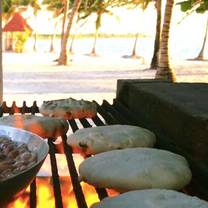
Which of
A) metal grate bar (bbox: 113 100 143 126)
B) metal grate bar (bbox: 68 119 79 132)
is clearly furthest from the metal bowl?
metal grate bar (bbox: 113 100 143 126)

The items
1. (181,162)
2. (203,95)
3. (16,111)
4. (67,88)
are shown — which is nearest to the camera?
(181,162)

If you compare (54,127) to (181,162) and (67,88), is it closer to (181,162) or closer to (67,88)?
(181,162)

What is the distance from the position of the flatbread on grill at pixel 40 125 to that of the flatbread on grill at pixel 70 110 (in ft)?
1.19

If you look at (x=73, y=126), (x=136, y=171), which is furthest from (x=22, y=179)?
(x=73, y=126)

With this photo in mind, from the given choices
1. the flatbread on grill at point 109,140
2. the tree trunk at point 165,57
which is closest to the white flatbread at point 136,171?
the flatbread on grill at point 109,140

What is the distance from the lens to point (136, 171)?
166 cm

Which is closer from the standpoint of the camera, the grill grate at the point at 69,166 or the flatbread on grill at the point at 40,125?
the grill grate at the point at 69,166

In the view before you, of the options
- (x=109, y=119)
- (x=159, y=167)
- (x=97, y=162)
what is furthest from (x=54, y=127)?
(x=159, y=167)

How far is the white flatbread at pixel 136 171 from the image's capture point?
1641 mm

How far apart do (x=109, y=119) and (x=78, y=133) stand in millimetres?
567

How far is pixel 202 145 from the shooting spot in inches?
75.0

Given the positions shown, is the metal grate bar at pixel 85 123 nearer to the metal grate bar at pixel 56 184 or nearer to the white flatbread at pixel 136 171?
the metal grate bar at pixel 56 184

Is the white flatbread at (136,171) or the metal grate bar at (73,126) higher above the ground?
the white flatbread at (136,171)

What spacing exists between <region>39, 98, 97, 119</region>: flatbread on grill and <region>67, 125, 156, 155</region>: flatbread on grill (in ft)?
2.16
